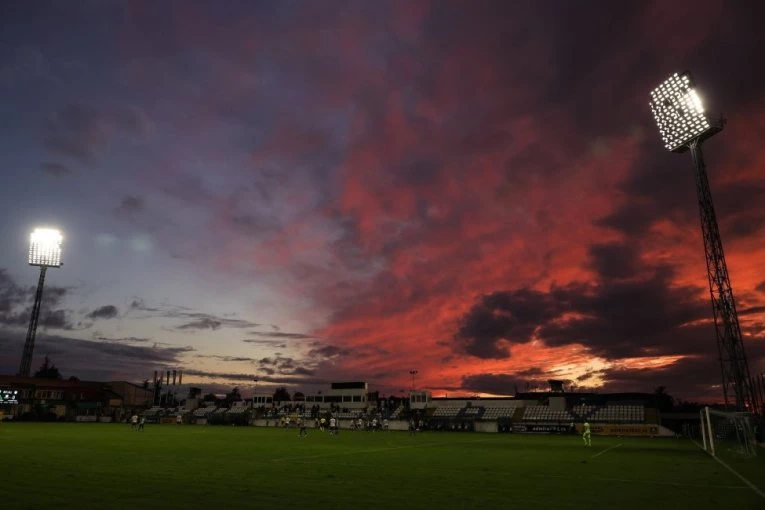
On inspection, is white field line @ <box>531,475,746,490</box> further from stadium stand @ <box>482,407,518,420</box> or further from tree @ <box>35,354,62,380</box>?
tree @ <box>35,354,62,380</box>

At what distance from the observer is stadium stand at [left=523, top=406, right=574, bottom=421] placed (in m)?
76.7

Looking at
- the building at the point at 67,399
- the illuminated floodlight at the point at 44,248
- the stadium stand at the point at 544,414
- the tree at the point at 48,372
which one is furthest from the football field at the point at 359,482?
the tree at the point at 48,372

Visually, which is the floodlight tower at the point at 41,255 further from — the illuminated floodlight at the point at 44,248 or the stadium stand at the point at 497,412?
the stadium stand at the point at 497,412

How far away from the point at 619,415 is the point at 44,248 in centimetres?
9615

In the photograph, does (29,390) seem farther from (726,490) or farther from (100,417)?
(726,490)

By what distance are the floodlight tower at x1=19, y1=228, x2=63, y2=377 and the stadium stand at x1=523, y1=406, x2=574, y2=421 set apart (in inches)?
3264

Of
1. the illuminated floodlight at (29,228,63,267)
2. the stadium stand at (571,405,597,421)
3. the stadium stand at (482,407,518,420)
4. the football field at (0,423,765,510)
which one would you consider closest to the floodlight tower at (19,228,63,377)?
the illuminated floodlight at (29,228,63,267)

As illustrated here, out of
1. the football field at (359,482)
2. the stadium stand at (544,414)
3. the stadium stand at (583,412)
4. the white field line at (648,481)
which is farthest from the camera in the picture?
the stadium stand at (544,414)

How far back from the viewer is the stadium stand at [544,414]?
252 ft

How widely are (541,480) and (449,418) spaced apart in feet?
230

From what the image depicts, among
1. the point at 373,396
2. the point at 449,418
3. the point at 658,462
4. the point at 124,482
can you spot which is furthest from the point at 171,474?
the point at 373,396

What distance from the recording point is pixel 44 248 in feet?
286

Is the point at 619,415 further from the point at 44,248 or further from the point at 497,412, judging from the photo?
the point at 44,248

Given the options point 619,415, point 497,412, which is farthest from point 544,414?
point 619,415
